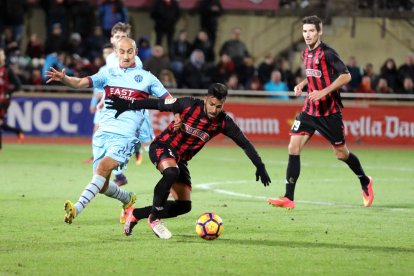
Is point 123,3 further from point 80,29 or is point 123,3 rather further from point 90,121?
point 90,121

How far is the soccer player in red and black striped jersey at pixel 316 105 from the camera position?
12.2m

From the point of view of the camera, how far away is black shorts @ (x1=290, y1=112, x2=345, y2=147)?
12.5 meters

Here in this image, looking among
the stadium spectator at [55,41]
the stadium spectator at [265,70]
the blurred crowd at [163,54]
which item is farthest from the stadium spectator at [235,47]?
the stadium spectator at [55,41]

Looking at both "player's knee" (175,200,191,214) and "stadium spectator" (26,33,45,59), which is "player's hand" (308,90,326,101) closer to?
"player's knee" (175,200,191,214)

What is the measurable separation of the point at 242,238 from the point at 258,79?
1702 cm

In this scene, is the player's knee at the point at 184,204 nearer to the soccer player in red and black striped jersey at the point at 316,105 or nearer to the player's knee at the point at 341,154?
the soccer player in red and black striped jersey at the point at 316,105

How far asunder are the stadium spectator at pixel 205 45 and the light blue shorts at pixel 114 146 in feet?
56.8

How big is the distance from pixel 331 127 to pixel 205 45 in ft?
51.3

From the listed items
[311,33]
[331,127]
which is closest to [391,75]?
[331,127]

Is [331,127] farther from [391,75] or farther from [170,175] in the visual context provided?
[391,75]

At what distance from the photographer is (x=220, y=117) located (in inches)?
387

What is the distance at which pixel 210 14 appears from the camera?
2852 centimetres

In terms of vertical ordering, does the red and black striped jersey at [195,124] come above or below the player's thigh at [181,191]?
above

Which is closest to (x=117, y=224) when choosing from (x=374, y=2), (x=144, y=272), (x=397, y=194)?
(x=144, y=272)
